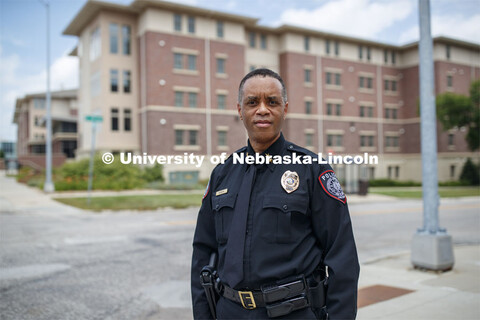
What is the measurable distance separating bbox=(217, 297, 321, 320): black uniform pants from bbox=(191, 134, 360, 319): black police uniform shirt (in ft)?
0.40

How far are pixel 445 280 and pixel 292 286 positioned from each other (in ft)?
17.1

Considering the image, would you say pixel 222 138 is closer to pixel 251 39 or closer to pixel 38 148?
pixel 251 39

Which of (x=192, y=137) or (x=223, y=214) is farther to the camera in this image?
(x=192, y=137)

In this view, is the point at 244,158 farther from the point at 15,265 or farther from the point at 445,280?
the point at 15,265

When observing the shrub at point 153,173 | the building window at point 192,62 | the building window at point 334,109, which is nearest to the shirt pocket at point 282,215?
the shrub at point 153,173

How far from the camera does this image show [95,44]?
117 ft

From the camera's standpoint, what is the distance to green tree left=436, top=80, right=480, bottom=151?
40.3 metres

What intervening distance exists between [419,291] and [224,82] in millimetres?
31668

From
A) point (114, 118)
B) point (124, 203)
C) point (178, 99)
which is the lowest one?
point (124, 203)

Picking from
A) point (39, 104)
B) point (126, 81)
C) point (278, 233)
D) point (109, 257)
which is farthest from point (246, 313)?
point (39, 104)

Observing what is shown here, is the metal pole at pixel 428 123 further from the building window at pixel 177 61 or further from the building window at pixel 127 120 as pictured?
the building window at pixel 127 120

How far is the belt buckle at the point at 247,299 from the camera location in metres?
2.40

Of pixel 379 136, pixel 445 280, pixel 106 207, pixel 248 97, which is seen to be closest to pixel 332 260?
pixel 248 97

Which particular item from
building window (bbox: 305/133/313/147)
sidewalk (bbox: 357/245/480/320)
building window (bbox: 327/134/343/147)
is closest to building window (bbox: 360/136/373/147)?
building window (bbox: 327/134/343/147)
